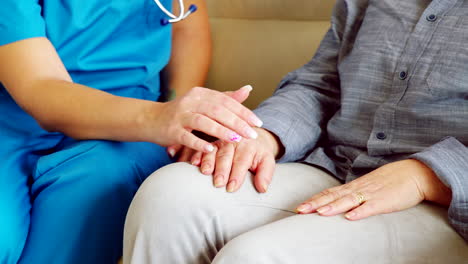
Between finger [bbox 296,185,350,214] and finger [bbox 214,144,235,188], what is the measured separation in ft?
0.34

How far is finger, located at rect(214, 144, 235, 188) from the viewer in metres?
0.68

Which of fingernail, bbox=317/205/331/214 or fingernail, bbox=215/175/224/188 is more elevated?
fingernail, bbox=317/205/331/214

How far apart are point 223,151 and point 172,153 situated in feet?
0.34

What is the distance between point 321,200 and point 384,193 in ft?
0.26

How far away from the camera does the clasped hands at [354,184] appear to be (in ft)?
2.10

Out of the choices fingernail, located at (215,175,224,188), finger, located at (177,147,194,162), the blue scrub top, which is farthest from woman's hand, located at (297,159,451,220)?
the blue scrub top

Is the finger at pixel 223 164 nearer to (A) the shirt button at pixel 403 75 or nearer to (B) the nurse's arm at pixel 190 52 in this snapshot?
(A) the shirt button at pixel 403 75

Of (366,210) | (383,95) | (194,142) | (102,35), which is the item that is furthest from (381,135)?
(102,35)

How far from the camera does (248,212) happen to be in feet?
2.20

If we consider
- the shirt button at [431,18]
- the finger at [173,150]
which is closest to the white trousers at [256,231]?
the finger at [173,150]

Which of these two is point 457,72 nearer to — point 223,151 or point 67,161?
point 223,151

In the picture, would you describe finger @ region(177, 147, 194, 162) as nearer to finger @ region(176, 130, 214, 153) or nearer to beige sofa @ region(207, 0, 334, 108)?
finger @ region(176, 130, 214, 153)

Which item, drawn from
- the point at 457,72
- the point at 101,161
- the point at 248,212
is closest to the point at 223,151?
the point at 248,212

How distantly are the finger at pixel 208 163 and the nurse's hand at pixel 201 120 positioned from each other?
1cm
